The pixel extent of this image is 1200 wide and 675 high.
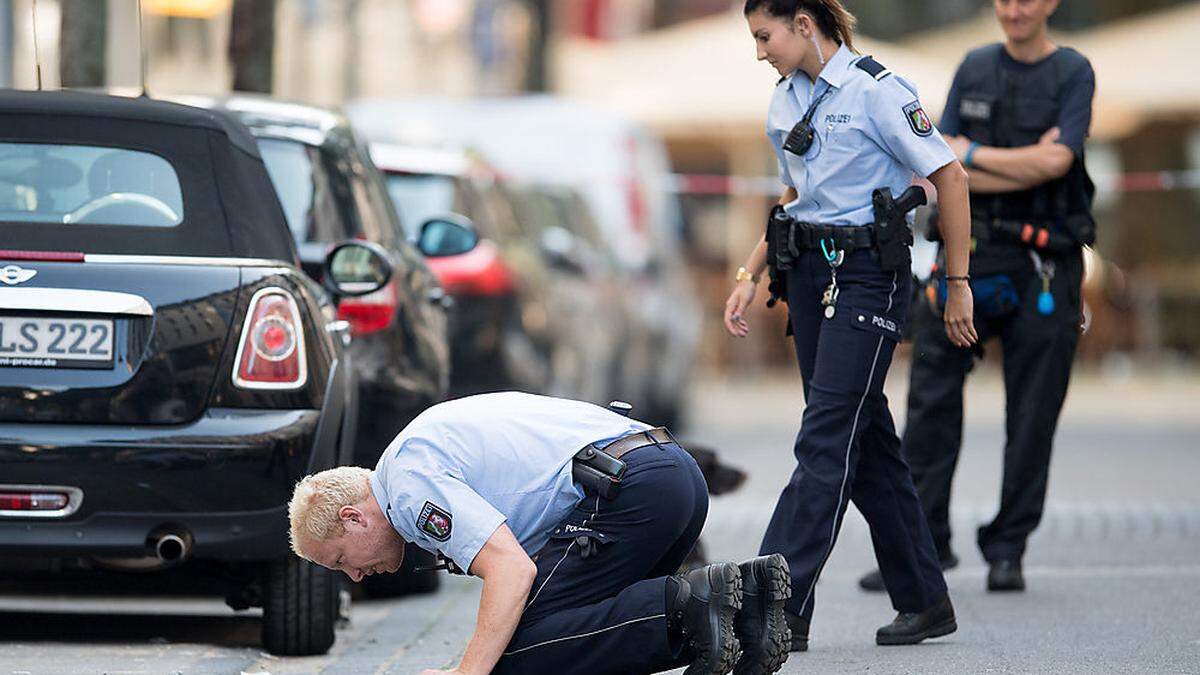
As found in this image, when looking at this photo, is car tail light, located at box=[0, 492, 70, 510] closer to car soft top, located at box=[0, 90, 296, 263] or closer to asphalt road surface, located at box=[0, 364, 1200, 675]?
asphalt road surface, located at box=[0, 364, 1200, 675]

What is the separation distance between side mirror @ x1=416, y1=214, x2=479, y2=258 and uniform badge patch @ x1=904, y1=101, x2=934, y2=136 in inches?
102

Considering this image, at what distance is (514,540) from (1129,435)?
466 inches

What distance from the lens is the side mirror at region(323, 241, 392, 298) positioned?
7.38 meters

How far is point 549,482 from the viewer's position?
5223 mm

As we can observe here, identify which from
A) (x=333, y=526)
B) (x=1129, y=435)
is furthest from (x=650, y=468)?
(x=1129, y=435)

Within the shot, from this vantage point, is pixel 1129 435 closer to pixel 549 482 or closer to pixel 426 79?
pixel 549 482

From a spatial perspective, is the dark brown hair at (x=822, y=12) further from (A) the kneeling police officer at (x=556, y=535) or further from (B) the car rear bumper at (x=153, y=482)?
(B) the car rear bumper at (x=153, y=482)

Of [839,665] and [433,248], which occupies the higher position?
[433,248]

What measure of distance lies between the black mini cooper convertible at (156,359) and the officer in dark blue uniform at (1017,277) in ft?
6.72

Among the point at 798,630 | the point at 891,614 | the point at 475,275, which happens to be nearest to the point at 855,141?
the point at 798,630

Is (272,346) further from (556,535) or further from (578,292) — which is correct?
(578,292)

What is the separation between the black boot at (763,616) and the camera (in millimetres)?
5320

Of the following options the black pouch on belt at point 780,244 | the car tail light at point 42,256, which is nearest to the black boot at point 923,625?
the black pouch on belt at point 780,244

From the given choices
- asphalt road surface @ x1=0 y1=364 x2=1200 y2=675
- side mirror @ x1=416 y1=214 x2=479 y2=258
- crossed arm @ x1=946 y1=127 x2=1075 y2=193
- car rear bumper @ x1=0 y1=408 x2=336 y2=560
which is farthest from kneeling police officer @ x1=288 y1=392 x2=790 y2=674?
side mirror @ x1=416 y1=214 x2=479 y2=258
